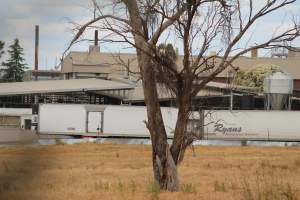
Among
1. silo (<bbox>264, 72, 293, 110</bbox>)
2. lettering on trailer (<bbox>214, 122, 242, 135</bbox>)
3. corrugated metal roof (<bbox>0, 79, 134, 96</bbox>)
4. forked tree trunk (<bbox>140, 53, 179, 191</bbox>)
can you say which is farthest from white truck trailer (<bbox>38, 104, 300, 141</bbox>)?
forked tree trunk (<bbox>140, 53, 179, 191</bbox>)

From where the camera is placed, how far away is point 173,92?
1450 centimetres

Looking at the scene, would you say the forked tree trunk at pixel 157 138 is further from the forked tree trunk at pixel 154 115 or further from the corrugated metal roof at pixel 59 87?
the corrugated metal roof at pixel 59 87

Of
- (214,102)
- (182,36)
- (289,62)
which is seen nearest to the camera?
(182,36)

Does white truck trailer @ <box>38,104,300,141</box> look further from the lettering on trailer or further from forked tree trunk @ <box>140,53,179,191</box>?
forked tree trunk @ <box>140,53,179,191</box>

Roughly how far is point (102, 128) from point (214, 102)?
2125cm

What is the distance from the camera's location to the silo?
64.3 metres

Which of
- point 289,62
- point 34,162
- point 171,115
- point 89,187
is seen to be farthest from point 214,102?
point 34,162

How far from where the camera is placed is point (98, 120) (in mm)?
51312

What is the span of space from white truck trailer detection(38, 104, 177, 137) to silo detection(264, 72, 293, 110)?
1707 cm

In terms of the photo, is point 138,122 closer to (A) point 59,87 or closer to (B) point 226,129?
(B) point 226,129

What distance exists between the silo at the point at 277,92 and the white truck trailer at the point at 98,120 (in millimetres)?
17067

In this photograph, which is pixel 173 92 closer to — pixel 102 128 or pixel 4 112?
pixel 102 128

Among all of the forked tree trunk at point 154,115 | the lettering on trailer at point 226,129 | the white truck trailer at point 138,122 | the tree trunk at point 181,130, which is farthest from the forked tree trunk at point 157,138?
the lettering on trailer at point 226,129

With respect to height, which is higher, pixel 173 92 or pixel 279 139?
pixel 173 92
